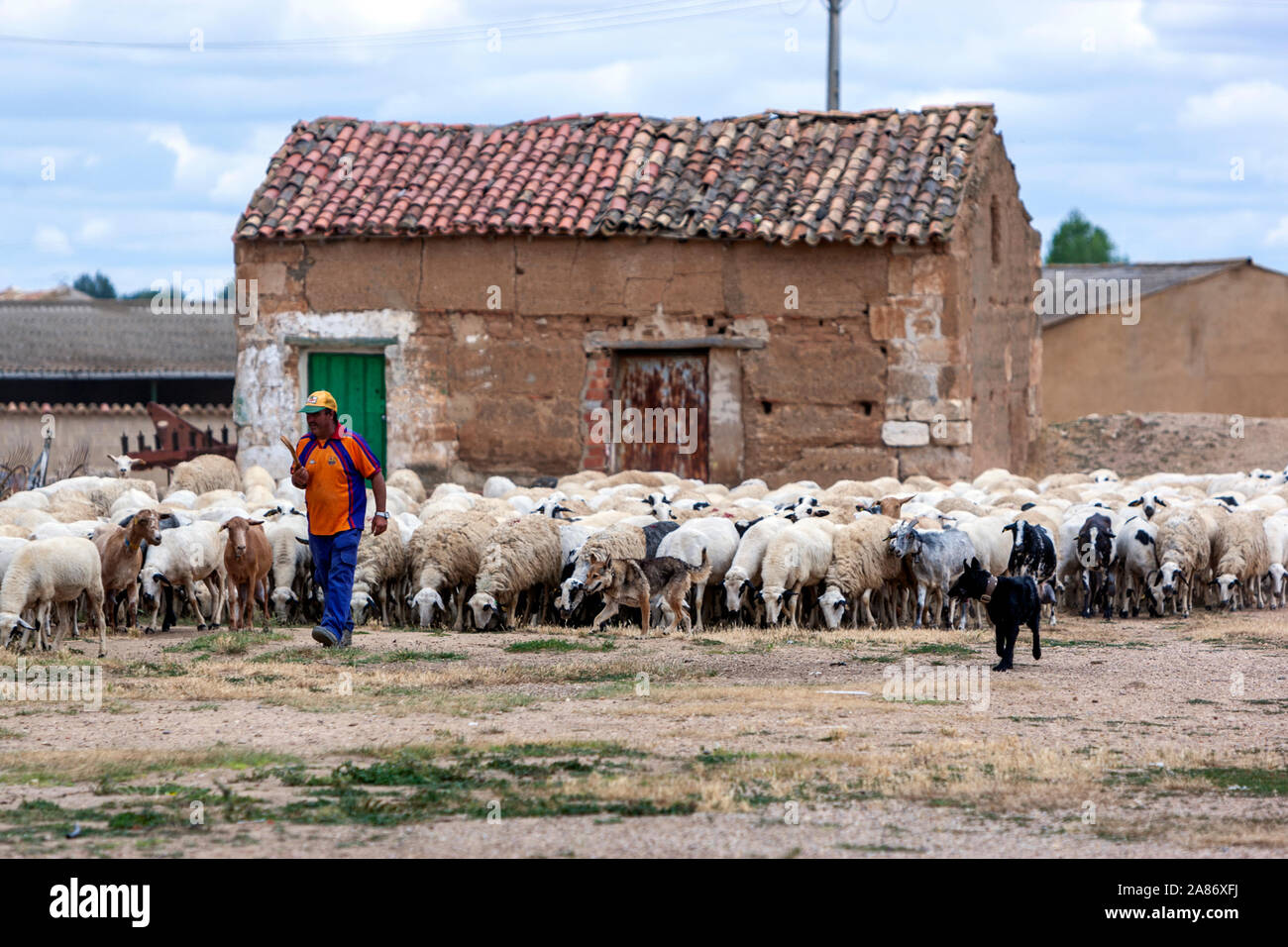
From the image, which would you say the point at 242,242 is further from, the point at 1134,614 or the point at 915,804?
the point at 915,804

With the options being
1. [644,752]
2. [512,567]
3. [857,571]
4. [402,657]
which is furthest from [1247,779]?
[512,567]

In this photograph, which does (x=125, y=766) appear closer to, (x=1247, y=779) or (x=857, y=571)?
(x=1247, y=779)

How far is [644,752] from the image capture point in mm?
7328

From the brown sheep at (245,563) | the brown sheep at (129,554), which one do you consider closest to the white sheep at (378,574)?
the brown sheep at (245,563)

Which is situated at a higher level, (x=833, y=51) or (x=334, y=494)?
(x=833, y=51)

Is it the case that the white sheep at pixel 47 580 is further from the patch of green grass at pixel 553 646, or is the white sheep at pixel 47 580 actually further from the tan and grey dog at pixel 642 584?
the tan and grey dog at pixel 642 584

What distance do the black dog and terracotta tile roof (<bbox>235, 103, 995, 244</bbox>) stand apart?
29.4 ft

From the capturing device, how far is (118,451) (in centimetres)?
2684

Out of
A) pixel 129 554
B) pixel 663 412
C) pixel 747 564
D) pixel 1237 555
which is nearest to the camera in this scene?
pixel 129 554

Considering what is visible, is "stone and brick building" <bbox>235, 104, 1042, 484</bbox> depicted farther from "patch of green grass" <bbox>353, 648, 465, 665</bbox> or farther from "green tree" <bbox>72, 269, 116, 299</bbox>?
"green tree" <bbox>72, 269, 116, 299</bbox>

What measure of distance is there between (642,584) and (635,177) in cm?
962

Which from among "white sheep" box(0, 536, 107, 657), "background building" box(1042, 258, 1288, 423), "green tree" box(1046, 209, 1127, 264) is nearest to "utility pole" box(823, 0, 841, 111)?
"background building" box(1042, 258, 1288, 423)
